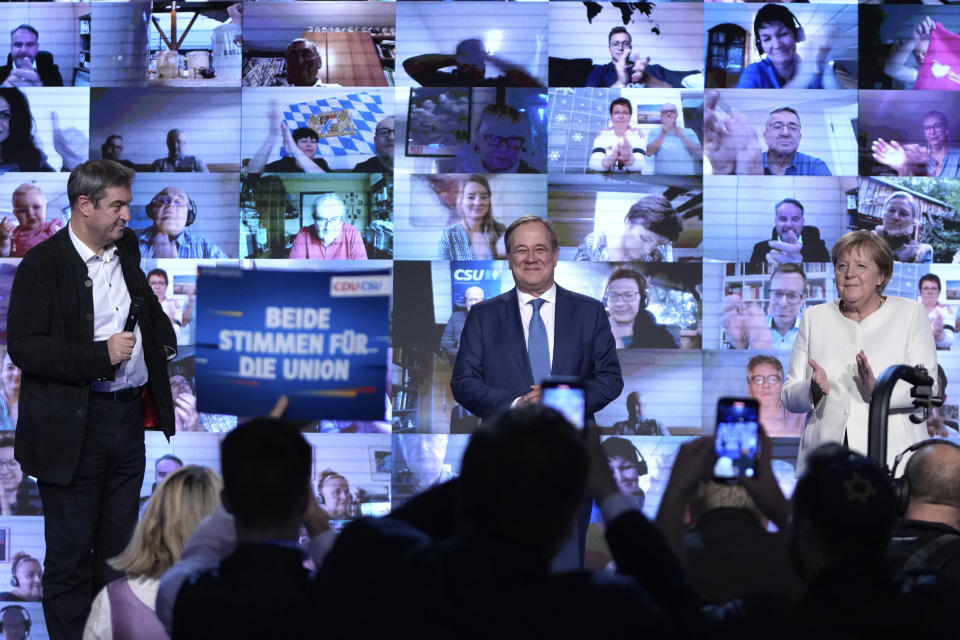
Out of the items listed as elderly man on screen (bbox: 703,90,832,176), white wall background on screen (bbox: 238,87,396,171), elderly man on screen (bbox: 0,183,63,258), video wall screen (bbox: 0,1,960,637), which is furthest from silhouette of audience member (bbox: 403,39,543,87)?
elderly man on screen (bbox: 0,183,63,258)

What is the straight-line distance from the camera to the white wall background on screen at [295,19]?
5.16 meters

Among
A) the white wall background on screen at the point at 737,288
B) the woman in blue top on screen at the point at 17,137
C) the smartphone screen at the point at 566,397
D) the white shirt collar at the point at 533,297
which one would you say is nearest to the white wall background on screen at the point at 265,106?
the woman in blue top on screen at the point at 17,137

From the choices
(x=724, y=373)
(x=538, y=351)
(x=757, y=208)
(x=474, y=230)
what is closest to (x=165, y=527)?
(x=538, y=351)

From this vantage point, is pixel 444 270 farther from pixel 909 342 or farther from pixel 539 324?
pixel 909 342

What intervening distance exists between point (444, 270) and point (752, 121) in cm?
155

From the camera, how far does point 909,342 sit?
403 cm

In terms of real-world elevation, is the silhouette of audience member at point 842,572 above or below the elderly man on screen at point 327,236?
below

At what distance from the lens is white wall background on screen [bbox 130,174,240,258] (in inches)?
204

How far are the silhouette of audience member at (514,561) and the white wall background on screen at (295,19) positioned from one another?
377 centimetres

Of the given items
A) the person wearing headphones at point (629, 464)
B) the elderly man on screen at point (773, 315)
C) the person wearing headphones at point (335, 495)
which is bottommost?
the person wearing headphones at point (335, 495)

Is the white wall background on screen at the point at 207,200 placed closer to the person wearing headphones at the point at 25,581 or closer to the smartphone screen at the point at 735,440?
the person wearing headphones at the point at 25,581

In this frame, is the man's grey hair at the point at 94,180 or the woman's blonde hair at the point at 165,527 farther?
the man's grey hair at the point at 94,180

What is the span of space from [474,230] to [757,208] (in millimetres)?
1286

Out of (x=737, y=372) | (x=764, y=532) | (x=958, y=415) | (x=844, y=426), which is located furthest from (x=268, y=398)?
(x=958, y=415)
